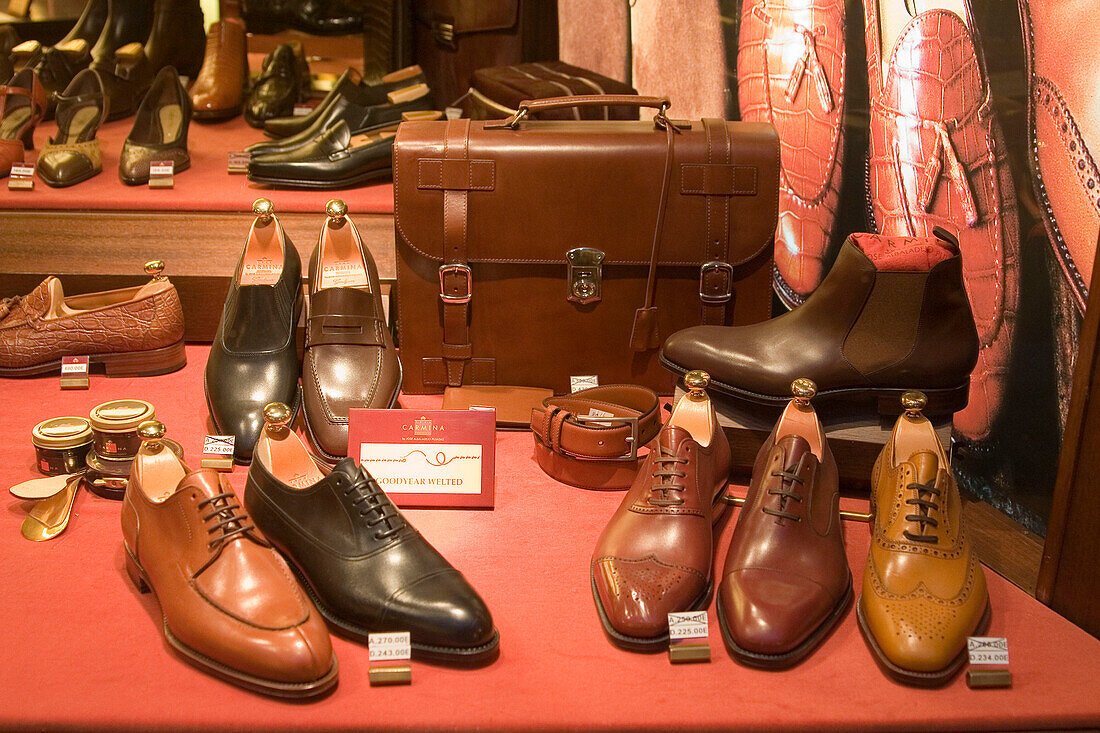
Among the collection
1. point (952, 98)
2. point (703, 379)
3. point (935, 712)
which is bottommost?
point (935, 712)

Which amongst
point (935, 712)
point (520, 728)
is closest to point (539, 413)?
point (520, 728)

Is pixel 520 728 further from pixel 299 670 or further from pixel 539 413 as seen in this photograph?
pixel 539 413

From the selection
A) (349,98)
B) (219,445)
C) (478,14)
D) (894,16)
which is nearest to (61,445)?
(219,445)

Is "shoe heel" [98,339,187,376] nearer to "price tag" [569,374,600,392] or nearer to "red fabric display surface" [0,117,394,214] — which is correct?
"red fabric display surface" [0,117,394,214]

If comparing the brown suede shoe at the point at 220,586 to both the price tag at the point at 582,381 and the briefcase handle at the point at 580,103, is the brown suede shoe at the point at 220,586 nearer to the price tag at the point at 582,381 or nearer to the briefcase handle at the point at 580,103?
the price tag at the point at 582,381

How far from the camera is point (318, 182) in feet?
7.92

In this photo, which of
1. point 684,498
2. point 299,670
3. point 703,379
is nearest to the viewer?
point 299,670

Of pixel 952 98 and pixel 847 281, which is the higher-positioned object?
pixel 952 98

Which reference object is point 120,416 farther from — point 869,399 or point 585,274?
point 869,399

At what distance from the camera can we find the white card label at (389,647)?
1104 mm

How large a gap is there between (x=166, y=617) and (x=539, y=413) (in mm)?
684

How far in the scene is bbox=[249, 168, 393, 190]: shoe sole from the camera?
2379 mm

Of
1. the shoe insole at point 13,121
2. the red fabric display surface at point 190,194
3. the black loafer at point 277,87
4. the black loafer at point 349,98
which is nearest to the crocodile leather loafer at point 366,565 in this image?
the red fabric display surface at point 190,194

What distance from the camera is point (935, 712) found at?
42.1 inches
